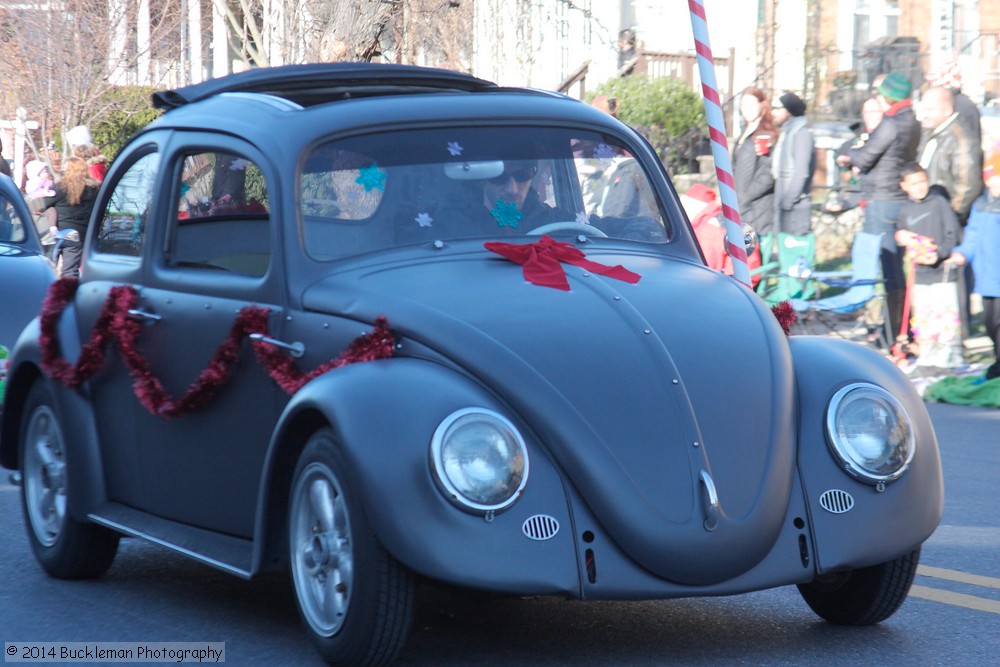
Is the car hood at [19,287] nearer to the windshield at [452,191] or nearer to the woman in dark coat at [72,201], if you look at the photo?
the woman in dark coat at [72,201]

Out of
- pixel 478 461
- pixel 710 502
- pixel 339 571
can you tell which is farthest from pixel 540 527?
pixel 339 571

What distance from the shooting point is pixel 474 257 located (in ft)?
17.4

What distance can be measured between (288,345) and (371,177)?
2.34 ft

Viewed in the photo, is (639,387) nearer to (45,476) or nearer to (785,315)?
(785,315)

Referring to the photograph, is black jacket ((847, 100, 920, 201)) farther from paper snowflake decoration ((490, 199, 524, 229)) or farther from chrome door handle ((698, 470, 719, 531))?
chrome door handle ((698, 470, 719, 531))

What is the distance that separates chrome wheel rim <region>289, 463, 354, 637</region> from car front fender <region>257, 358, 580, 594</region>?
21 cm

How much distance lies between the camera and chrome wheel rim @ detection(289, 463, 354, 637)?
461 cm

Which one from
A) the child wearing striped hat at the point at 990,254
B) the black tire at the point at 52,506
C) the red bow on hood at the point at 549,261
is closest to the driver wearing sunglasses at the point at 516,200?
the red bow on hood at the point at 549,261

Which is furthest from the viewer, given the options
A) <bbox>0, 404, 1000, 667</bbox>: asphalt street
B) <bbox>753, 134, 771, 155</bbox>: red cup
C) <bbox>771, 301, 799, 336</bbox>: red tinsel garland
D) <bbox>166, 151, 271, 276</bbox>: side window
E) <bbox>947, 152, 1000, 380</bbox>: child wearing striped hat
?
<bbox>753, 134, 771, 155</bbox>: red cup

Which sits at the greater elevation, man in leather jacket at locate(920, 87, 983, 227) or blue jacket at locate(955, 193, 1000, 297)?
man in leather jacket at locate(920, 87, 983, 227)

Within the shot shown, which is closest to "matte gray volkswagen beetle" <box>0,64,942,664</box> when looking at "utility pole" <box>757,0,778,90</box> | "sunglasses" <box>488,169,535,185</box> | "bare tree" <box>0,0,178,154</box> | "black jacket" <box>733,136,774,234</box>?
"sunglasses" <box>488,169,535,185</box>

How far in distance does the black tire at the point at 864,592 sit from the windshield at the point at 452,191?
141cm

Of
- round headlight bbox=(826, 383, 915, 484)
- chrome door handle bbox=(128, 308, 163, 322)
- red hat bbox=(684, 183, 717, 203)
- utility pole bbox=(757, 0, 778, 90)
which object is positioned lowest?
round headlight bbox=(826, 383, 915, 484)

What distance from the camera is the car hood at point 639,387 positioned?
175 inches
